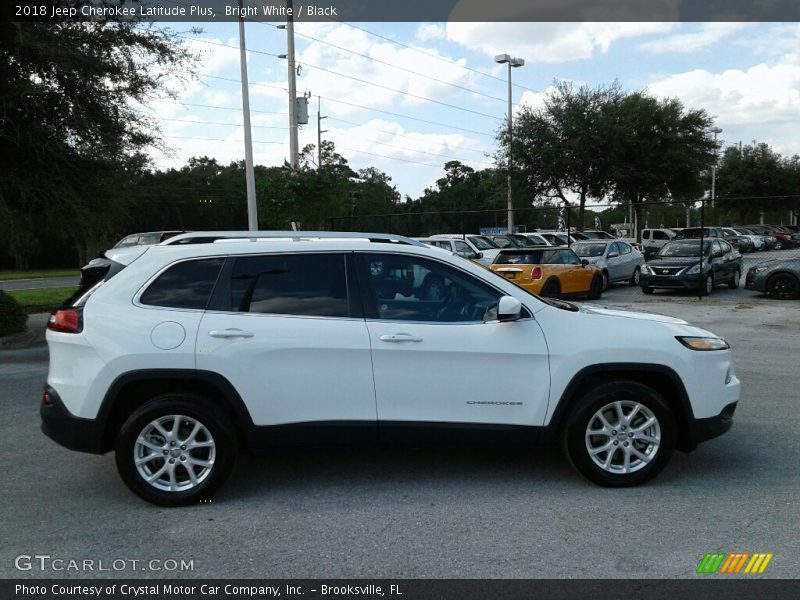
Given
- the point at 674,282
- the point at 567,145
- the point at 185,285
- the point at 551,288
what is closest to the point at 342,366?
the point at 185,285

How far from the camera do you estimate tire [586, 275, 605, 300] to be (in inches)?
739

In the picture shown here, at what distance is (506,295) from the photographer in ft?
15.9

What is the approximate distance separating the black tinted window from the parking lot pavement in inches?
50.0

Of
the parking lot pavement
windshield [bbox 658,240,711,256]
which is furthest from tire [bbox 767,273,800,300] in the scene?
A: the parking lot pavement

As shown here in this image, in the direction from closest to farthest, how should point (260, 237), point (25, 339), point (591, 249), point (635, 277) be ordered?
point (260, 237)
point (25, 339)
point (591, 249)
point (635, 277)

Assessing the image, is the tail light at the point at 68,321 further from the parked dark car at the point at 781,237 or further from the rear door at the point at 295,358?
the parked dark car at the point at 781,237

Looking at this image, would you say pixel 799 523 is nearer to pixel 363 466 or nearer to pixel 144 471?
pixel 363 466

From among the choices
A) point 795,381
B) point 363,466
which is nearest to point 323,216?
point 795,381

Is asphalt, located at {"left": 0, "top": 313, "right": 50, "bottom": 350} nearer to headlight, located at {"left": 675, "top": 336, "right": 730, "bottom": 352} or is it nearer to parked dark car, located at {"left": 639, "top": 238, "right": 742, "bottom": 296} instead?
headlight, located at {"left": 675, "top": 336, "right": 730, "bottom": 352}

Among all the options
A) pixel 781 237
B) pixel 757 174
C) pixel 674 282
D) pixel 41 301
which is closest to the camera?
pixel 674 282

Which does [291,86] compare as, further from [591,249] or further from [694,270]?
[694,270]

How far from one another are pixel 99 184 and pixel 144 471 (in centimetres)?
1071

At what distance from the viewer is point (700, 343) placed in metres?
4.98

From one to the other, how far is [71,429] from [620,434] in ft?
11.9
